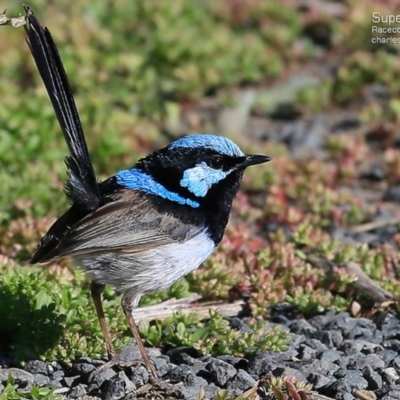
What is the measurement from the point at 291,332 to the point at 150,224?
3.89 feet

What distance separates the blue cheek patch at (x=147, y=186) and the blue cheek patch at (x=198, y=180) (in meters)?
0.07

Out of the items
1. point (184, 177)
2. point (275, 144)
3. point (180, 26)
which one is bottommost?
point (275, 144)

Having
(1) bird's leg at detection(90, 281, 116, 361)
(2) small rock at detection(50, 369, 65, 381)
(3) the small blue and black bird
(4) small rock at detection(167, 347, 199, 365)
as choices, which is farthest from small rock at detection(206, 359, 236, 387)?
(2) small rock at detection(50, 369, 65, 381)

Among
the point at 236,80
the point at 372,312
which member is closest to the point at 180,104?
the point at 236,80

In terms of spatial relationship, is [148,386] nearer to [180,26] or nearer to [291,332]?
[291,332]

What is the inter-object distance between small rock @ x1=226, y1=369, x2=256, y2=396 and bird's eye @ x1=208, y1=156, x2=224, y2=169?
3.88ft

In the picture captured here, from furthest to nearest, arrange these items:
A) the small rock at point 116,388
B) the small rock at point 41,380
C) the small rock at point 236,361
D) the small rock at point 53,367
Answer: the small rock at point 236,361 < the small rock at point 53,367 < the small rock at point 41,380 < the small rock at point 116,388

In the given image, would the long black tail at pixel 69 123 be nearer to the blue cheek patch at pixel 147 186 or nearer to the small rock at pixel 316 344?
the blue cheek patch at pixel 147 186

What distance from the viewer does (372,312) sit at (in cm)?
568

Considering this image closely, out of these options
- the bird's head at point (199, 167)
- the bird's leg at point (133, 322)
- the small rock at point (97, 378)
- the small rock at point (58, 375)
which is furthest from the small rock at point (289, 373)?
the small rock at point (58, 375)

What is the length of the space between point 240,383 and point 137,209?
3.62ft

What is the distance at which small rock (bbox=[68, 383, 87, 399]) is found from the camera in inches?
187

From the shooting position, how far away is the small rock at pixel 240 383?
4766 mm

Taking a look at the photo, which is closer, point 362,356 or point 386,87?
point 362,356
